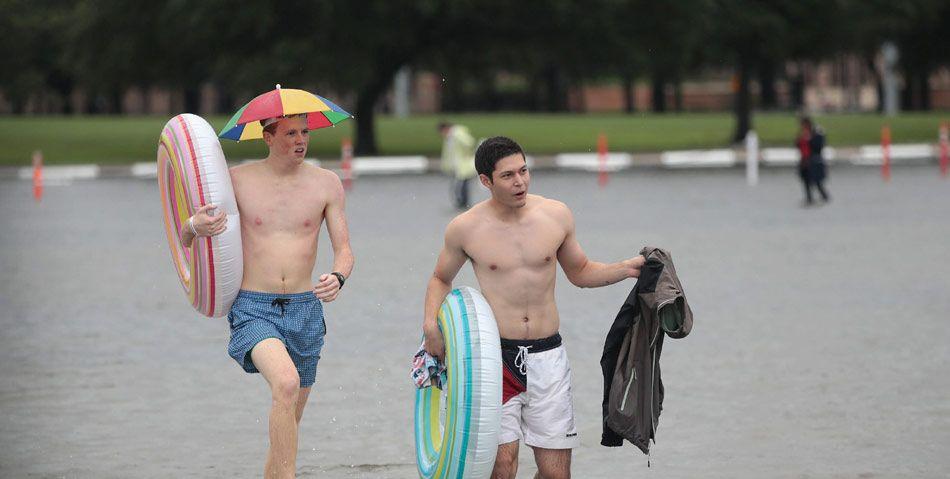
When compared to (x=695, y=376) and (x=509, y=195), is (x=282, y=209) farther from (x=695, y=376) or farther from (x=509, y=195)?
(x=695, y=376)

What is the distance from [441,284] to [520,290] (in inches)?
13.0

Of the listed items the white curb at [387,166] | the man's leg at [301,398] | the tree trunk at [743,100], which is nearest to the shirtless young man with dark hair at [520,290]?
the man's leg at [301,398]

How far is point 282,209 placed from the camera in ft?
23.5

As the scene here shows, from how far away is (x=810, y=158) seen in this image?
2688 centimetres

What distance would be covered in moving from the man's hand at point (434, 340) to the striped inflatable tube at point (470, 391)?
0.12 m

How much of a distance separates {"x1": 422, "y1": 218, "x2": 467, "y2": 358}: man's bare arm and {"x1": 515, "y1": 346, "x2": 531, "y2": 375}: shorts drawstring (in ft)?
0.91

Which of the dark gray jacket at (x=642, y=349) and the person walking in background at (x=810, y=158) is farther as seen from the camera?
the person walking in background at (x=810, y=158)

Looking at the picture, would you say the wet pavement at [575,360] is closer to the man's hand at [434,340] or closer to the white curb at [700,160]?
the man's hand at [434,340]

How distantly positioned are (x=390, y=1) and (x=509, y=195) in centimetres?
3743

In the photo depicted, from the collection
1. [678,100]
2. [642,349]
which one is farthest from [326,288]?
[678,100]

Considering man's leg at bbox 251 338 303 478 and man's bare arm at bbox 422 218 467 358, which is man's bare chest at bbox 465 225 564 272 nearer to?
man's bare arm at bbox 422 218 467 358

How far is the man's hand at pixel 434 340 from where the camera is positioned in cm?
661

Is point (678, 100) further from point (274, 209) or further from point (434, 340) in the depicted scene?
point (434, 340)

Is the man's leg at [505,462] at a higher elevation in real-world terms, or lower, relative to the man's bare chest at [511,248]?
lower
